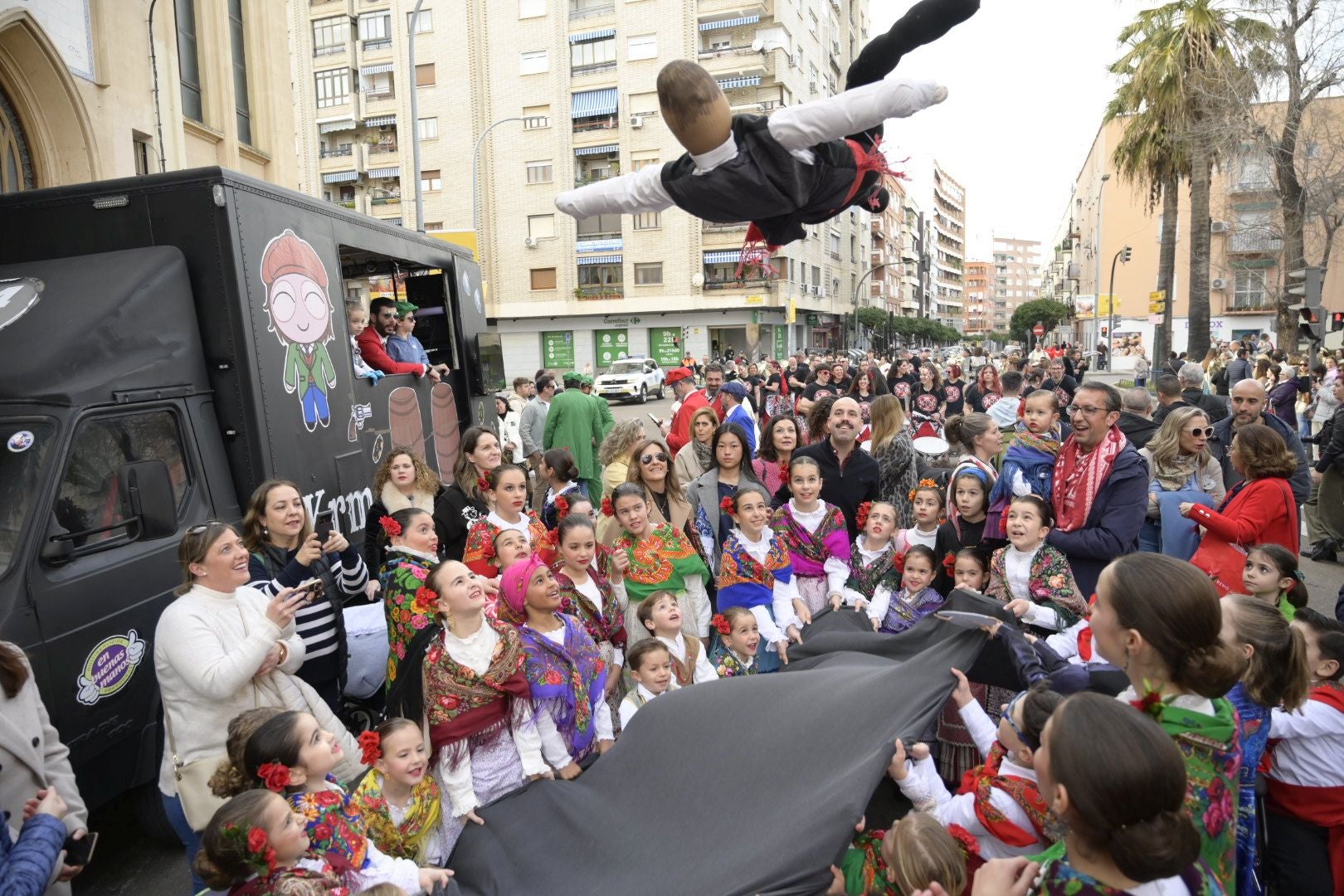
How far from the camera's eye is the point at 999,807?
2857 millimetres

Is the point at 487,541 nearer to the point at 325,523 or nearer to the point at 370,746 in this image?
the point at 325,523

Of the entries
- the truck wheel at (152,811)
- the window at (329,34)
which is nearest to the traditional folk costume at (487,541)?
the truck wheel at (152,811)

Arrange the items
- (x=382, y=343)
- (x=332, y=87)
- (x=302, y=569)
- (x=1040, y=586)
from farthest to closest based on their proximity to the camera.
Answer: (x=332, y=87) < (x=382, y=343) < (x=1040, y=586) < (x=302, y=569)

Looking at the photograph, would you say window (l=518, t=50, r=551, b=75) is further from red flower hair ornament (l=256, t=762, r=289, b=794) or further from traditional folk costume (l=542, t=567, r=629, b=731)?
red flower hair ornament (l=256, t=762, r=289, b=794)

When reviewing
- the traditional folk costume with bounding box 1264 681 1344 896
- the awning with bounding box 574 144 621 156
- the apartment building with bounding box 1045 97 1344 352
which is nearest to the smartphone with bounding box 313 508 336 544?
the traditional folk costume with bounding box 1264 681 1344 896

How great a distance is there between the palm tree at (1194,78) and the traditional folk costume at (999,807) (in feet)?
74.6

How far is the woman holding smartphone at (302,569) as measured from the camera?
4.18 m

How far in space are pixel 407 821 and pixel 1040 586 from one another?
3192 millimetres

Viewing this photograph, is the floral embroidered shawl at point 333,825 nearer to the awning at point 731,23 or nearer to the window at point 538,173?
the awning at point 731,23

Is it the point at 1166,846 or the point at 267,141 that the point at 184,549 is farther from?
the point at 267,141

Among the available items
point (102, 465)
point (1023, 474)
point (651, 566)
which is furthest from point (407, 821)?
point (1023, 474)

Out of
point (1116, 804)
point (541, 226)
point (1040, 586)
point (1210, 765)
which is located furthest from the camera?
point (541, 226)

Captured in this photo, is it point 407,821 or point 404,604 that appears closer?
point 407,821

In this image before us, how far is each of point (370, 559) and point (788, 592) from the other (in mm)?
2693
